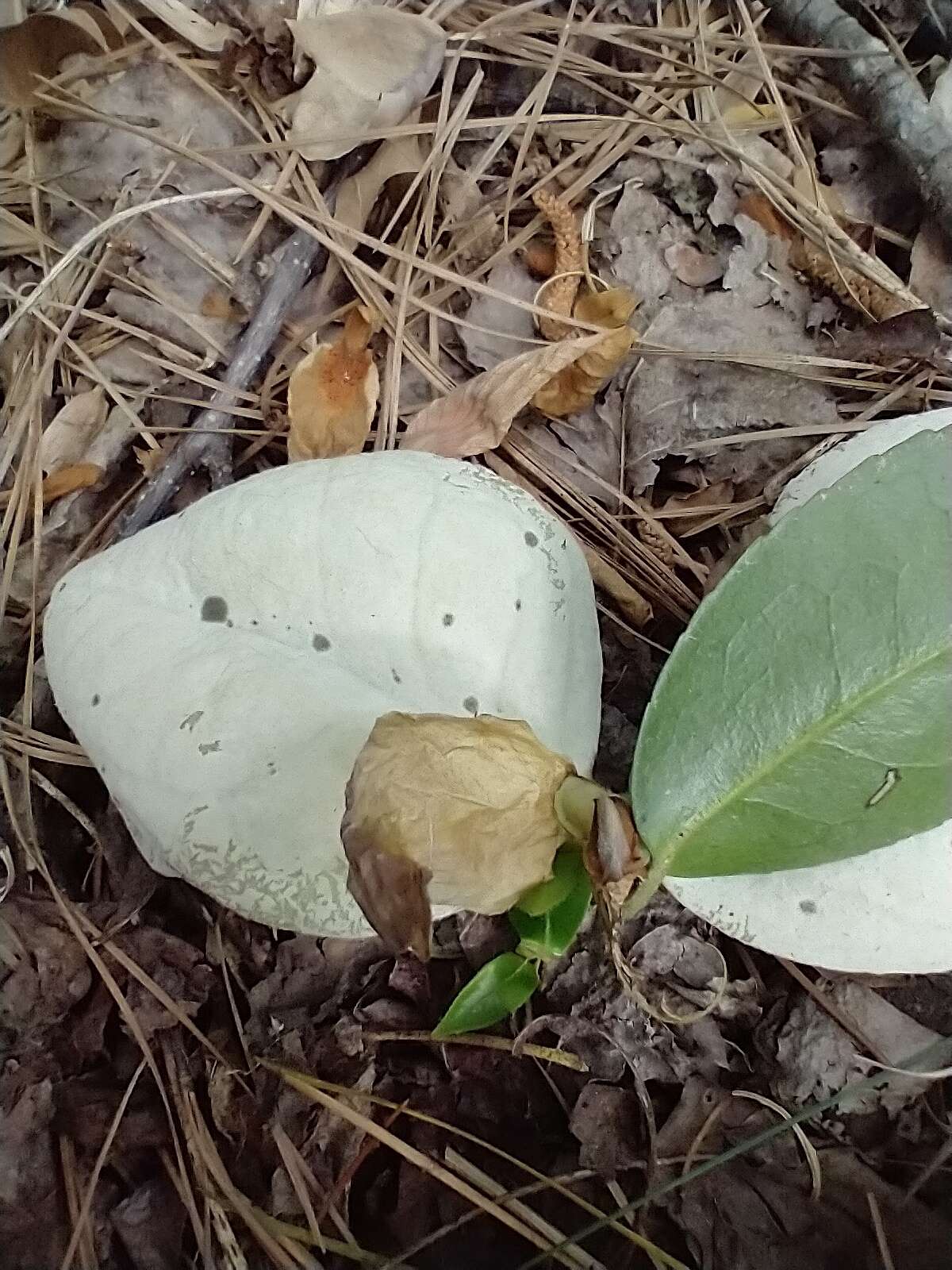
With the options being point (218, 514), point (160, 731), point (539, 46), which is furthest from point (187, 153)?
point (160, 731)

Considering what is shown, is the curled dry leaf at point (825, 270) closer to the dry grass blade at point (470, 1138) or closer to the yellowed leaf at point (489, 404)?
the yellowed leaf at point (489, 404)

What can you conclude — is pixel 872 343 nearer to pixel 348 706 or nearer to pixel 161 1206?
pixel 348 706

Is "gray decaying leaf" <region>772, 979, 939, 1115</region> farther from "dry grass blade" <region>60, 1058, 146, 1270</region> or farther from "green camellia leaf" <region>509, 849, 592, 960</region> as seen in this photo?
"dry grass blade" <region>60, 1058, 146, 1270</region>

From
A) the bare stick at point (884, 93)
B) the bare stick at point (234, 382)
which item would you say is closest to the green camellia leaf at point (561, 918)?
the bare stick at point (234, 382)

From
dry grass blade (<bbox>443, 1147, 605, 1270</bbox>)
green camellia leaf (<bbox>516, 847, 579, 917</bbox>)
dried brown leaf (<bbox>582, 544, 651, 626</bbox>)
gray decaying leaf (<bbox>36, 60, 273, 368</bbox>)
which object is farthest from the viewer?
gray decaying leaf (<bbox>36, 60, 273, 368</bbox>)

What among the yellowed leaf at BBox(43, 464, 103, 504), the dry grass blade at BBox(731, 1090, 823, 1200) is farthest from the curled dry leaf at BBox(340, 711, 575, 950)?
the yellowed leaf at BBox(43, 464, 103, 504)

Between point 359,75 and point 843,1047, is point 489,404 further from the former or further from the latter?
point 843,1047
